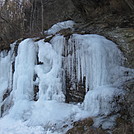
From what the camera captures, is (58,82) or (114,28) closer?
(58,82)

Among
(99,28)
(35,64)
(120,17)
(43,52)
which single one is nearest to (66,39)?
(43,52)

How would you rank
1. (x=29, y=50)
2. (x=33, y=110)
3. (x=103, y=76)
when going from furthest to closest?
(x=29, y=50) → (x=33, y=110) → (x=103, y=76)

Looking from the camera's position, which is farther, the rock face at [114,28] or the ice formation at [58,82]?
the ice formation at [58,82]

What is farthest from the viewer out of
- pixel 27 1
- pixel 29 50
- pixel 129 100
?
pixel 27 1

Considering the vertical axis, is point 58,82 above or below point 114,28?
below

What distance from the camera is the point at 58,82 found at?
18.2 ft

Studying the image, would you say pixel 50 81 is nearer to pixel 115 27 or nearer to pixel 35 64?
pixel 35 64

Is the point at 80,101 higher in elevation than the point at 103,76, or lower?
lower

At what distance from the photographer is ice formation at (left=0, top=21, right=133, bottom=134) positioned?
4.68 m

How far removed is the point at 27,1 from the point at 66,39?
7830mm

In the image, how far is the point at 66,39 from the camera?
5.77 meters

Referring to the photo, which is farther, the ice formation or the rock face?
the ice formation

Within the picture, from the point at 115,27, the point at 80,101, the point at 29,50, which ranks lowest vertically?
the point at 80,101

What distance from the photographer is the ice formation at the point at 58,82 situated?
4.68 m
